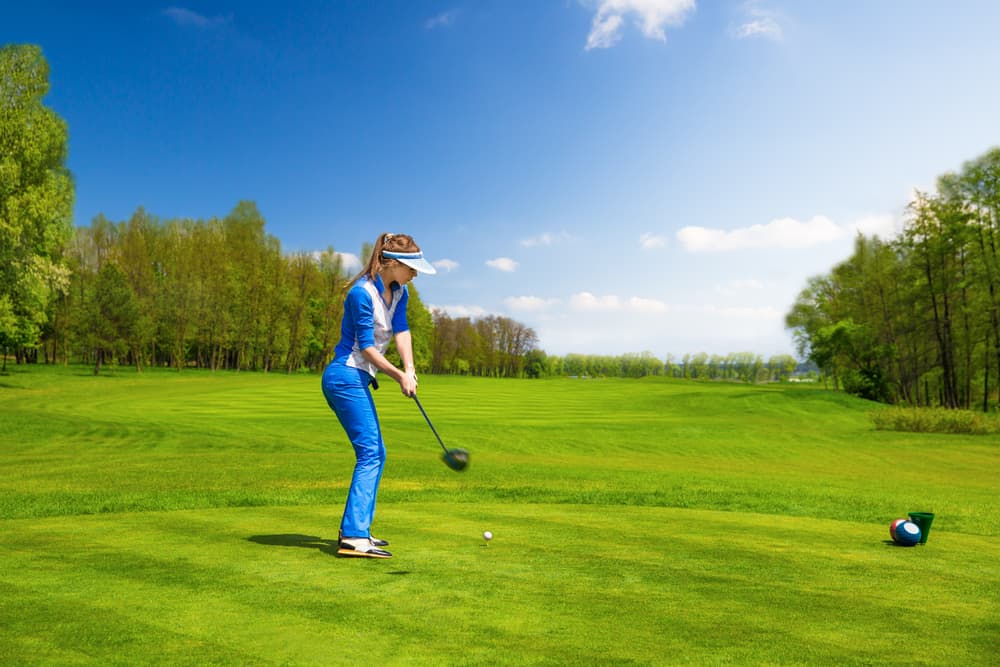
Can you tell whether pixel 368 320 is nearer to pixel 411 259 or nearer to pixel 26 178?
pixel 411 259

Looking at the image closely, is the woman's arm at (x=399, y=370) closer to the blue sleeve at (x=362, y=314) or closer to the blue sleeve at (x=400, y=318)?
the blue sleeve at (x=362, y=314)

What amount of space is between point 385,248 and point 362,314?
25.7 inches

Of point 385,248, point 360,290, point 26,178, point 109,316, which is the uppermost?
point 26,178

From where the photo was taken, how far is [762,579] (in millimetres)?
5039

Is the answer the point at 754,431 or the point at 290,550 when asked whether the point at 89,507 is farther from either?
the point at 754,431

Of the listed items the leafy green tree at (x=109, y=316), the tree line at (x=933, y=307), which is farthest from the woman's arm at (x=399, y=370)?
the leafy green tree at (x=109, y=316)

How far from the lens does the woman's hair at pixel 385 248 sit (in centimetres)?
608

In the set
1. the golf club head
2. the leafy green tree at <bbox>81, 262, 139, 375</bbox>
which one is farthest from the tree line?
the leafy green tree at <bbox>81, 262, 139, 375</bbox>

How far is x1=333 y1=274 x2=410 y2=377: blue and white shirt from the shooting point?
5.92m

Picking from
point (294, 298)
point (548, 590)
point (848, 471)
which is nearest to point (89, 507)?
point (548, 590)

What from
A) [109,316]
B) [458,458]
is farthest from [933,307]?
[109,316]

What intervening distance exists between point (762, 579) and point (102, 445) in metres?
19.8

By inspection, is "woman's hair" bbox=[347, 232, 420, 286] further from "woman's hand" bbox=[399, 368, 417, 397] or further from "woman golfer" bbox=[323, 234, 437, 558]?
"woman's hand" bbox=[399, 368, 417, 397]

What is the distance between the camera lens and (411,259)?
6074 millimetres
